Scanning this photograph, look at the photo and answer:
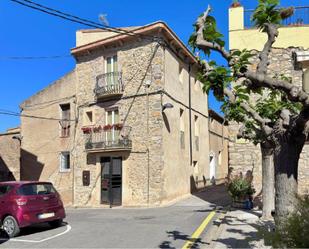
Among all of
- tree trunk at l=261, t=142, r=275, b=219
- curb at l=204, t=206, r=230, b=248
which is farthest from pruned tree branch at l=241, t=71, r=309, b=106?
tree trunk at l=261, t=142, r=275, b=219

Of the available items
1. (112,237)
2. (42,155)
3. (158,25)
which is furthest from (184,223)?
(42,155)

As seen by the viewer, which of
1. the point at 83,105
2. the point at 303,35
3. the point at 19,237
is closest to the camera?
the point at 19,237

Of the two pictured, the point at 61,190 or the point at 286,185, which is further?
the point at 61,190

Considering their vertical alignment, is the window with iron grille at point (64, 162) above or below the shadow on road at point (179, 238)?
above

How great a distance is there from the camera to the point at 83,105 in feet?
72.8

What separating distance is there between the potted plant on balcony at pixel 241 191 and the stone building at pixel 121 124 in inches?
179

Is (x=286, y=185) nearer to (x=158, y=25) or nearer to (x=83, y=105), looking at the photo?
(x=158, y=25)

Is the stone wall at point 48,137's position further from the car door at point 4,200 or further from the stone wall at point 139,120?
the car door at point 4,200

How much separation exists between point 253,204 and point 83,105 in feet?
37.1

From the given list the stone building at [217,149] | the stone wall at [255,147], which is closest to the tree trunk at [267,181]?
the stone wall at [255,147]

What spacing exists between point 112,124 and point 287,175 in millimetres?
14842

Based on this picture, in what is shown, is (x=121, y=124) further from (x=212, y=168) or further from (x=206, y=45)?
(x=206, y=45)

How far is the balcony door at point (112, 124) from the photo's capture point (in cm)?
2008

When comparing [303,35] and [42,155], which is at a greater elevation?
[303,35]
